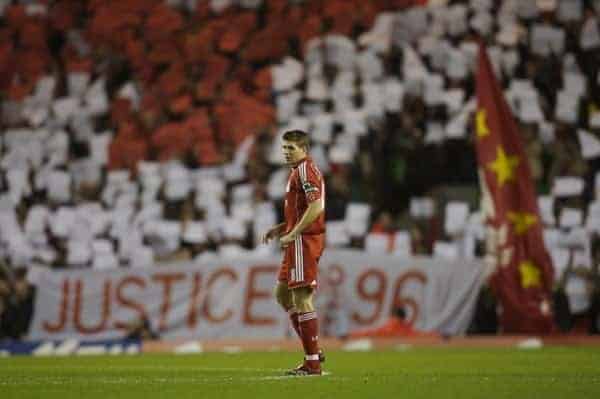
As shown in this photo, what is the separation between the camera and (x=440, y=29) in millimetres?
18562

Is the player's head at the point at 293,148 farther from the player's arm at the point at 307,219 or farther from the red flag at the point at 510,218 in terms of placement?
the red flag at the point at 510,218

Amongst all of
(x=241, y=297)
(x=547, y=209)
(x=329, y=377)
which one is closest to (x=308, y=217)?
(x=329, y=377)

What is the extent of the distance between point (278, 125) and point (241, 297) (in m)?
3.61

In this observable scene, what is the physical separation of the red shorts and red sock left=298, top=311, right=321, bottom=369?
0.77 ft

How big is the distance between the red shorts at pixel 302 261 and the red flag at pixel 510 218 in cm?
693

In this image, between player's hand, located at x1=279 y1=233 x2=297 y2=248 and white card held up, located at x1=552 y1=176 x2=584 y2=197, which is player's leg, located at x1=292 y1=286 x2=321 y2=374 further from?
white card held up, located at x1=552 y1=176 x2=584 y2=197

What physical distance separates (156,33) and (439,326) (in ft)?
25.2

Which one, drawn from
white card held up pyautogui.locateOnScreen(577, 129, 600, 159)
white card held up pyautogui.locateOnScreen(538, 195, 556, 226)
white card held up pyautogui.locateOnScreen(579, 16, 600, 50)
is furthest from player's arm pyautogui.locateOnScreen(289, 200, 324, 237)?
white card held up pyautogui.locateOnScreen(579, 16, 600, 50)

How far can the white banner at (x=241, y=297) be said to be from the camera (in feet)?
50.7

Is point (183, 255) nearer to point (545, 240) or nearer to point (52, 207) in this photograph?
point (52, 207)

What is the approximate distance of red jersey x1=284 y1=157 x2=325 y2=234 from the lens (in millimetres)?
8562

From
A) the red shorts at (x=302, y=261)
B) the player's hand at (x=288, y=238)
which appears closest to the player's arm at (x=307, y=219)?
the player's hand at (x=288, y=238)

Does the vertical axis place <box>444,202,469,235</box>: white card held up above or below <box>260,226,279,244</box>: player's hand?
above

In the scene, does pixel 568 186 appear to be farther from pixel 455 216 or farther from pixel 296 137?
pixel 296 137
